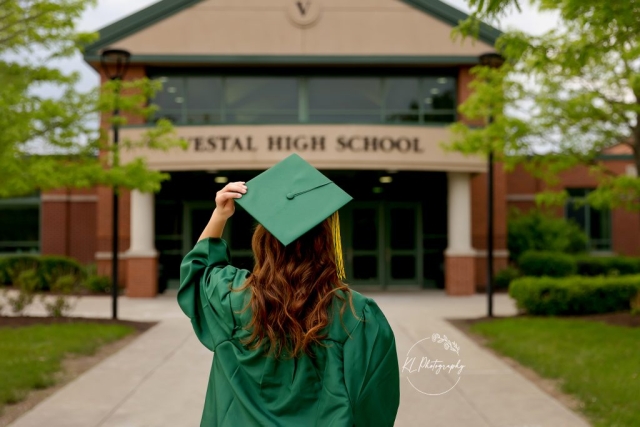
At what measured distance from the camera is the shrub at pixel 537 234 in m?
20.2

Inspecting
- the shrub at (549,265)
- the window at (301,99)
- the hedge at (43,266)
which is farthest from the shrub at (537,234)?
the hedge at (43,266)

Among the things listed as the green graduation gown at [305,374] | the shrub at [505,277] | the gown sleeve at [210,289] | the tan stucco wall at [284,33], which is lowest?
the shrub at [505,277]

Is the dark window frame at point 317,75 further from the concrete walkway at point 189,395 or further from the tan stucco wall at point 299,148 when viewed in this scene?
the concrete walkway at point 189,395

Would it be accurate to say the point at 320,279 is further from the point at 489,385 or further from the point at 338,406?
the point at 489,385

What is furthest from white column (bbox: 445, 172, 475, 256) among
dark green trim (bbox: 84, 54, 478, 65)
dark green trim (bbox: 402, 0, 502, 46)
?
dark green trim (bbox: 402, 0, 502, 46)

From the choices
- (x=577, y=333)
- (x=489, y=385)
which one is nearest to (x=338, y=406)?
(x=489, y=385)

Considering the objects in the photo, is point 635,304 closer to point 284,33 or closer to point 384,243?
point 384,243

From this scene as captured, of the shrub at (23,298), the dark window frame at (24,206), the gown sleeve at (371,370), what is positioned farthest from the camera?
the dark window frame at (24,206)

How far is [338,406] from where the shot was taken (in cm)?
213

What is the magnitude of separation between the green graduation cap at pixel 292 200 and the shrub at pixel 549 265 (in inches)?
686

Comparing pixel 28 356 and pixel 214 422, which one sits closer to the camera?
pixel 214 422

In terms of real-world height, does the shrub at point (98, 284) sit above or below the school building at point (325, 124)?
below

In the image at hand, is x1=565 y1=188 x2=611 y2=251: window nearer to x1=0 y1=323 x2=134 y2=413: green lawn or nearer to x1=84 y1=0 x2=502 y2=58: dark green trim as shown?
x1=84 y1=0 x2=502 y2=58: dark green trim

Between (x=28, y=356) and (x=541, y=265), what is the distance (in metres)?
13.9
